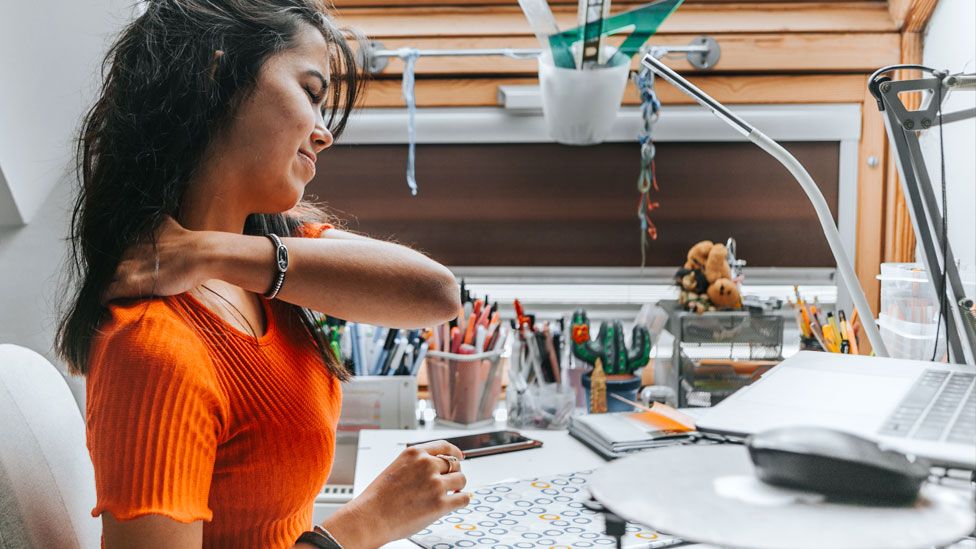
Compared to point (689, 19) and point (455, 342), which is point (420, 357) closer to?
point (455, 342)

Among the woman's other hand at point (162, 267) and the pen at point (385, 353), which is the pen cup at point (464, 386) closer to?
the pen at point (385, 353)

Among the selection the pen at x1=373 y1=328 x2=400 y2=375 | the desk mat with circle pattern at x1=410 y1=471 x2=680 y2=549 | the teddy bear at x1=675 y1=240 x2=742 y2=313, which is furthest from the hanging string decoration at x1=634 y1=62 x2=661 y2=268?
the desk mat with circle pattern at x1=410 y1=471 x2=680 y2=549

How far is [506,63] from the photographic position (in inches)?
70.2

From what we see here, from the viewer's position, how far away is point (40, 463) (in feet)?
2.96

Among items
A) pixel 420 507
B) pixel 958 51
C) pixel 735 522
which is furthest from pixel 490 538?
pixel 958 51

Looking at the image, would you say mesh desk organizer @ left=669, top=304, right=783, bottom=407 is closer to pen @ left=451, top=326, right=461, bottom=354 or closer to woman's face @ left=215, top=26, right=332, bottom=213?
pen @ left=451, top=326, right=461, bottom=354

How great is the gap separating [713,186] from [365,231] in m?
0.72

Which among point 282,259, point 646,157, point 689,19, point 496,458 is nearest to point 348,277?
point 282,259

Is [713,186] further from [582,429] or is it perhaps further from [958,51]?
[582,429]

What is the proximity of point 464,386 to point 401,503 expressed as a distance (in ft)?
1.89

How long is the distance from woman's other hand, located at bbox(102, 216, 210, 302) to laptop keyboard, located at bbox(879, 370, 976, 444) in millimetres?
591

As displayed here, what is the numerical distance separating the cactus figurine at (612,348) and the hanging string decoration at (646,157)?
10.9 inches

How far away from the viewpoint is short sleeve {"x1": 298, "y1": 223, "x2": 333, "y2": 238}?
1.16 m

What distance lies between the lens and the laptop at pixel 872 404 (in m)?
0.66
